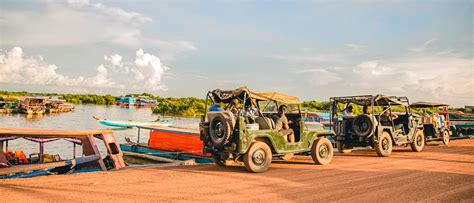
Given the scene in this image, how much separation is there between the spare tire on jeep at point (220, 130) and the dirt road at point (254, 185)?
0.86 meters

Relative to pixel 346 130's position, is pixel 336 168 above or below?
below

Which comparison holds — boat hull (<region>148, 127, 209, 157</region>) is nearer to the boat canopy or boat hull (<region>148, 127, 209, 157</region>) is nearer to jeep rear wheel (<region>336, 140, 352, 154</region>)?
jeep rear wheel (<region>336, 140, 352, 154</region>)

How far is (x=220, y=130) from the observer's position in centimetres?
928

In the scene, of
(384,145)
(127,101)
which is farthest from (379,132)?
(127,101)

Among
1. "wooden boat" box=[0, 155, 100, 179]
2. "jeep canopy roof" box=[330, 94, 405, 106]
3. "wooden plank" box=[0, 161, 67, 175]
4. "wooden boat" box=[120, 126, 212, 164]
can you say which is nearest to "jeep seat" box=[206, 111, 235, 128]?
"wooden boat" box=[0, 155, 100, 179]

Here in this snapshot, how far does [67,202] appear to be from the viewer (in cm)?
595

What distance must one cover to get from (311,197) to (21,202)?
16.9 feet

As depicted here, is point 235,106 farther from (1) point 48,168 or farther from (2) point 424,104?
(2) point 424,104

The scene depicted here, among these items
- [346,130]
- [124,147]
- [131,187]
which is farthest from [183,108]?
[131,187]

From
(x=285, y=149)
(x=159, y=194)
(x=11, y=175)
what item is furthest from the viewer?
(x=285, y=149)

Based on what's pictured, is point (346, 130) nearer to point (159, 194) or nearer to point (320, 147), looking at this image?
point (320, 147)

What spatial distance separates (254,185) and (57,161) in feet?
22.3

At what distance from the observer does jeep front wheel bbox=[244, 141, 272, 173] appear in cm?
921

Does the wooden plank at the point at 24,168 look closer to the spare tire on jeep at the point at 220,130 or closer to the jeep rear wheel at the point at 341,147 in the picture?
the spare tire on jeep at the point at 220,130
